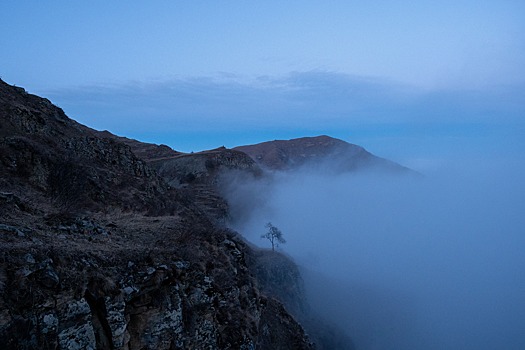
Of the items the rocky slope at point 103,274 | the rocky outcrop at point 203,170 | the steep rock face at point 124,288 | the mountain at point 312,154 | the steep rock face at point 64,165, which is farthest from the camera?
the mountain at point 312,154

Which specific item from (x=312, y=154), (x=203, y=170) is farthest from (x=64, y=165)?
(x=312, y=154)

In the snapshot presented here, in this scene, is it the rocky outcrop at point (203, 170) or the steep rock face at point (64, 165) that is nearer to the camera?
the steep rock face at point (64, 165)

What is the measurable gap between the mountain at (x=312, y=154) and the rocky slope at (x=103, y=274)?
97.8 meters

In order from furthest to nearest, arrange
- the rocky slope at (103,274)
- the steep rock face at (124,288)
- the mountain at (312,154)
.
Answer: the mountain at (312,154) < the rocky slope at (103,274) < the steep rock face at (124,288)

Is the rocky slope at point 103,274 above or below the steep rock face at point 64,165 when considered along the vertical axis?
below

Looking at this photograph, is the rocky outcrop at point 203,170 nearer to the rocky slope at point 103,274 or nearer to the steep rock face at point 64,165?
the steep rock face at point 64,165

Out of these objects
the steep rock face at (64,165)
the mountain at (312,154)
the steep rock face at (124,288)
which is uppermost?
the mountain at (312,154)

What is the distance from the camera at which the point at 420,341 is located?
50312 mm

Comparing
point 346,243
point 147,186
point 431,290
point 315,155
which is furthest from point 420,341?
point 315,155

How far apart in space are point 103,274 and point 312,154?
420 ft

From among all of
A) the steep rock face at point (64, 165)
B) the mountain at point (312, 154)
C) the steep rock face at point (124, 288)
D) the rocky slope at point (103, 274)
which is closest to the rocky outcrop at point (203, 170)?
the steep rock face at point (64, 165)

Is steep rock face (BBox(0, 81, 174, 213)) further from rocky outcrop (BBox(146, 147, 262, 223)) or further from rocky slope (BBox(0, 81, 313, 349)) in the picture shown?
rocky outcrop (BBox(146, 147, 262, 223))

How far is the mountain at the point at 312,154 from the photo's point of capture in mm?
126000

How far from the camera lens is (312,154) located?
135375mm
